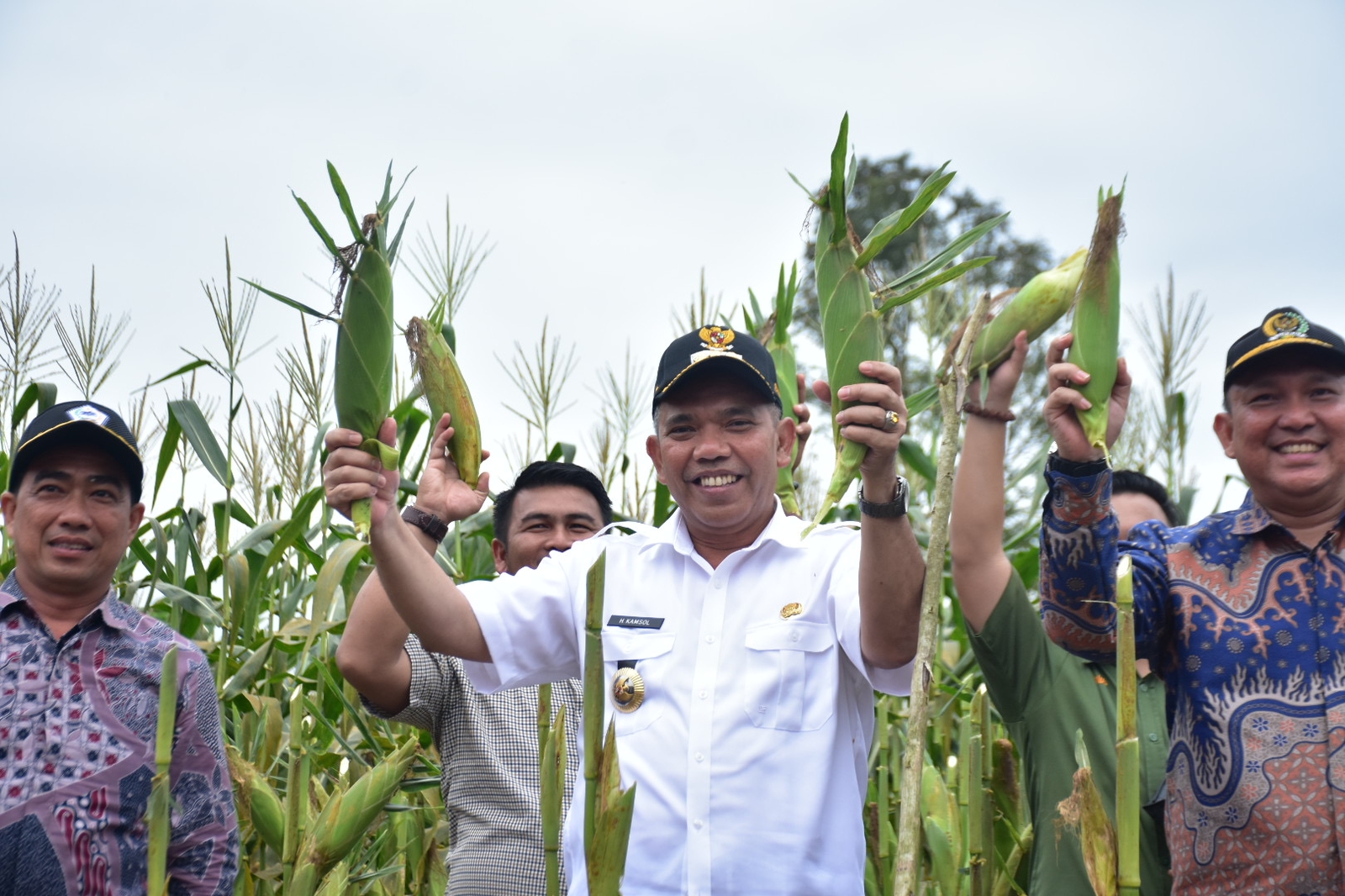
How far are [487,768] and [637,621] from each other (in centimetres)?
91

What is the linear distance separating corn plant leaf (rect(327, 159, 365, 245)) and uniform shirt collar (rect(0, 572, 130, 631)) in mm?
1571

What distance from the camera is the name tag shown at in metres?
2.35

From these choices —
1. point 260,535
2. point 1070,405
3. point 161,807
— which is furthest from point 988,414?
point 260,535

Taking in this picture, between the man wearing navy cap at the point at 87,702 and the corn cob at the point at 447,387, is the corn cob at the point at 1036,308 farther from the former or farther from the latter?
the man wearing navy cap at the point at 87,702

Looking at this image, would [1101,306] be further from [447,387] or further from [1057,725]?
[1057,725]

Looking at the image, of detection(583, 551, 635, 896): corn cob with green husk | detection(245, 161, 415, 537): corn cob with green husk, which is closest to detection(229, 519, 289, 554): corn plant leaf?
detection(245, 161, 415, 537): corn cob with green husk

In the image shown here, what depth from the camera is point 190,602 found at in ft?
12.0

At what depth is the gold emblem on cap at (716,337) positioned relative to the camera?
2354 mm

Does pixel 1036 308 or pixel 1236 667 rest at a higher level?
pixel 1036 308

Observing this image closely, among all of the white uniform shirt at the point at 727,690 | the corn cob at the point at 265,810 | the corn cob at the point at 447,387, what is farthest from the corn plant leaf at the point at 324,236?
the corn cob at the point at 265,810

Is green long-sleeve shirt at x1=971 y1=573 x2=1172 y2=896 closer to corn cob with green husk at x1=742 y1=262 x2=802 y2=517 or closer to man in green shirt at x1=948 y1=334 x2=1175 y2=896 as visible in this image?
man in green shirt at x1=948 y1=334 x2=1175 y2=896

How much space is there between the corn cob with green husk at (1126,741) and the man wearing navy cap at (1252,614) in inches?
33.3

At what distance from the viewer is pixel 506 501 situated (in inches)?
143

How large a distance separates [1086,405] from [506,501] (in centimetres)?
252
